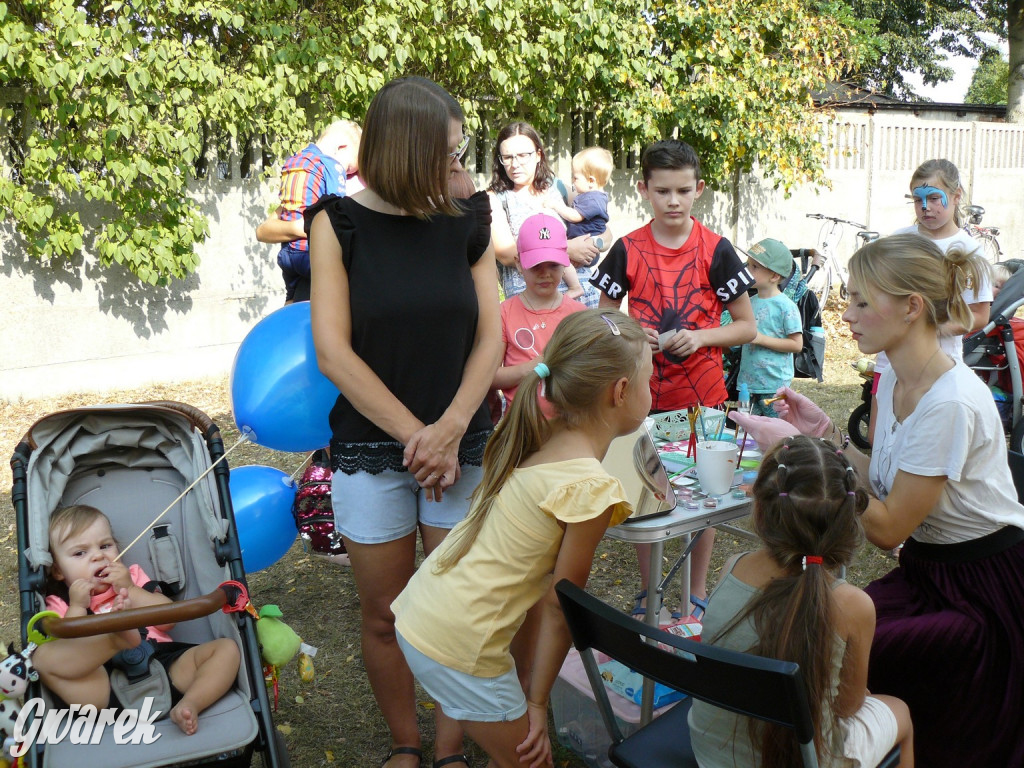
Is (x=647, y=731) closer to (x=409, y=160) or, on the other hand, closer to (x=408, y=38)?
(x=409, y=160)

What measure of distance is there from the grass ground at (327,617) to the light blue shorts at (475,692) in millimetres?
748

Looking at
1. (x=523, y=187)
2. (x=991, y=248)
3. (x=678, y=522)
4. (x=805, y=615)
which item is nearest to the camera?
(x=805, y=615)

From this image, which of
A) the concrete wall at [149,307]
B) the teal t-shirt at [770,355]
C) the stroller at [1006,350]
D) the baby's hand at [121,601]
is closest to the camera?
the baby's hand at [121,601]

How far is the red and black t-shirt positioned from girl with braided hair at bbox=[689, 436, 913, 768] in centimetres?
122

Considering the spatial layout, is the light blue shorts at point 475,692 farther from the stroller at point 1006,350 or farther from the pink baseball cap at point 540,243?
the stroller at point 1006,350

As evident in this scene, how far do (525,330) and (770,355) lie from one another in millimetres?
1549

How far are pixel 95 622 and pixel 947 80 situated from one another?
30961 mm

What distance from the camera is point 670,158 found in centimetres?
304

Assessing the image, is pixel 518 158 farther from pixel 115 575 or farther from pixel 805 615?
pixel 805 615

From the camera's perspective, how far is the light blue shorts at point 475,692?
1863mm

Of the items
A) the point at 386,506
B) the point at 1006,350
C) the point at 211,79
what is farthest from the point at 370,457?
the point at 211,79

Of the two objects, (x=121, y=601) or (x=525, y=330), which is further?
(x=525, y=330)

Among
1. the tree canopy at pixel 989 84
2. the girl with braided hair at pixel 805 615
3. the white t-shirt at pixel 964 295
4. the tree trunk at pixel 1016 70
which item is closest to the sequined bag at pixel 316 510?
the girl with braided hair at pixel 805 615

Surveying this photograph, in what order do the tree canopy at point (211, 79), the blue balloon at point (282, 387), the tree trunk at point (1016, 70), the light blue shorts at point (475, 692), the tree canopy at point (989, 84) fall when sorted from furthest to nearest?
the tree canopy at point (989, 84) < the tree trunk at point (1016, 70) < the tree canopy at point (211, 79) < the blue balloon at point (282, 387) < the light blue shorts at point (475, 692)
